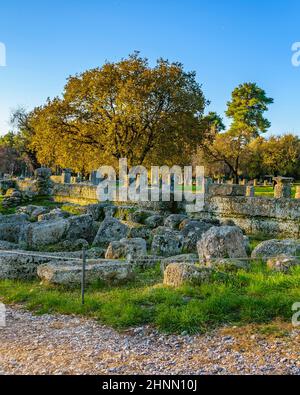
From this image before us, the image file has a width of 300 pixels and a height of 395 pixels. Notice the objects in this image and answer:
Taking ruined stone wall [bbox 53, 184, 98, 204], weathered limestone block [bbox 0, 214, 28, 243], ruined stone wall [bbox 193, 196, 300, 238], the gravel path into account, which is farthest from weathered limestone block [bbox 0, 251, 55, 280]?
ruined stone wall [bbox 53, 184, 98, 204]

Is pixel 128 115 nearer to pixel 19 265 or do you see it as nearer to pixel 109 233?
pixel 109 233

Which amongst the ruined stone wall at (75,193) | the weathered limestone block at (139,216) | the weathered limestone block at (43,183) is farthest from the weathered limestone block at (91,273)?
the weathered limestone block at (43,183)

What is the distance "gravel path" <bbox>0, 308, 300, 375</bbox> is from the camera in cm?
465

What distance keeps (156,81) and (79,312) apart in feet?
66.8

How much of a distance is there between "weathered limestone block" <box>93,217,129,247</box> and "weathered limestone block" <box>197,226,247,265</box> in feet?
13.1

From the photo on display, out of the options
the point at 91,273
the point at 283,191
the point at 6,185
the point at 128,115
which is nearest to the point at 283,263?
the point at 91,273

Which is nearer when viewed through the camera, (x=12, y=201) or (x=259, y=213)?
(x=259, y=213)

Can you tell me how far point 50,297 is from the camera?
731cm

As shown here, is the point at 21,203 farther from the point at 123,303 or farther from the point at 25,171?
the point at 25,171

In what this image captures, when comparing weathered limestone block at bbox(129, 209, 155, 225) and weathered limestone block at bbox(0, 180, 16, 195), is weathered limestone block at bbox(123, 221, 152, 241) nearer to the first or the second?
weathered limestone block at bbox(129, 209, 155, 225)

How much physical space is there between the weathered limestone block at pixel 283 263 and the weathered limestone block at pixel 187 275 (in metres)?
1.53

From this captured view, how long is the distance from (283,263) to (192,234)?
13.4ft

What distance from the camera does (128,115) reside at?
25.1 meters

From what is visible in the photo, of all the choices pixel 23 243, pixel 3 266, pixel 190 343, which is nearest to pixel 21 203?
pixel 23 243
